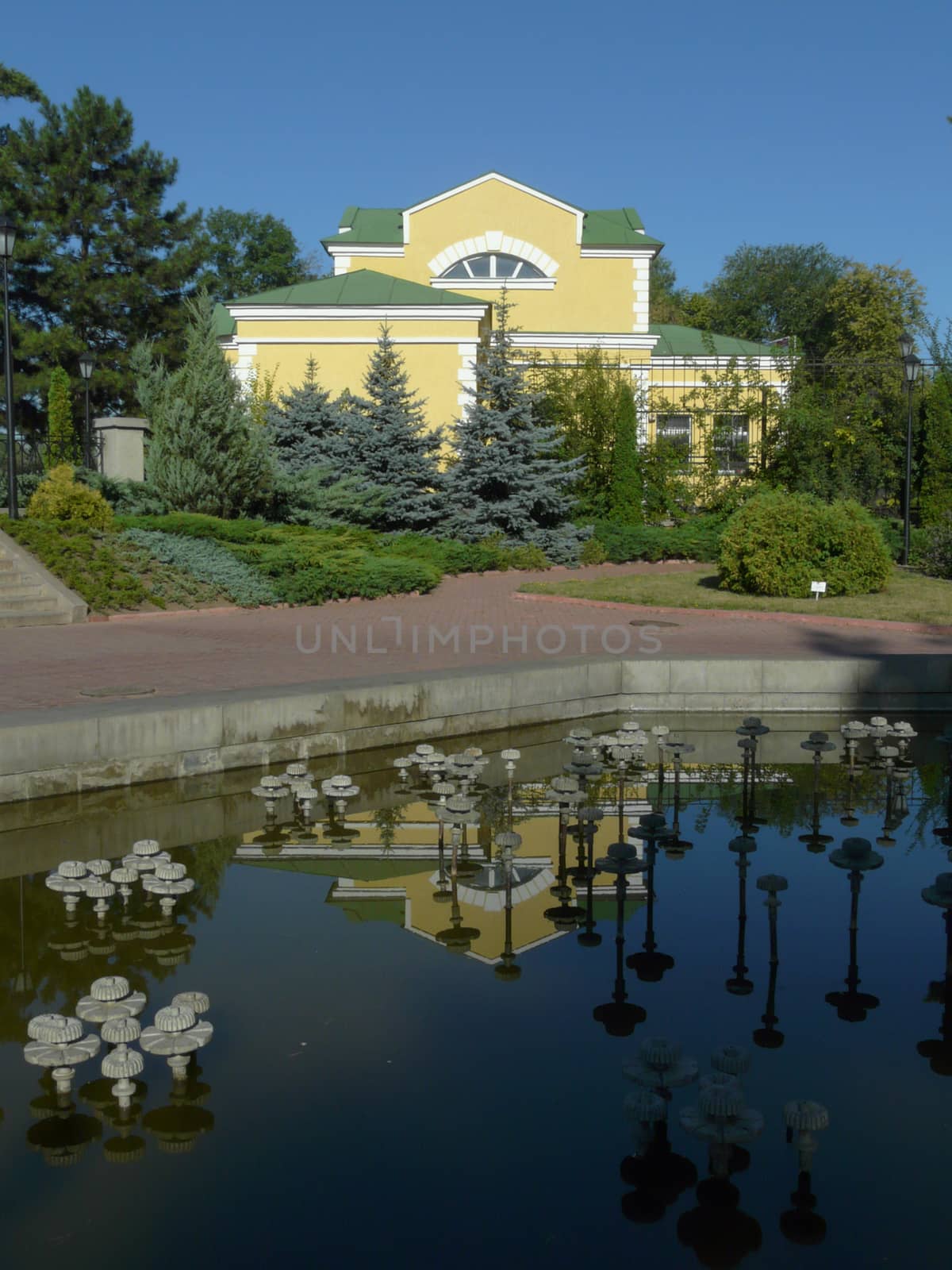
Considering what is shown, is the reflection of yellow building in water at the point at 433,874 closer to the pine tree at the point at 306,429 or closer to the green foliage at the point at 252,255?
the pine tree at the point at 306,429

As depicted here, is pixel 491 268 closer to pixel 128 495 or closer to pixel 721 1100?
pixel 128 495

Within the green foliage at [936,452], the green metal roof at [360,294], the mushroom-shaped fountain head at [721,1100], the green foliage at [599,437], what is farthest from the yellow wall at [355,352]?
the mushroom-shaped fountain head at [721,1100]

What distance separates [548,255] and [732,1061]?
104ft

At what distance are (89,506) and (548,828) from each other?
1228 cm

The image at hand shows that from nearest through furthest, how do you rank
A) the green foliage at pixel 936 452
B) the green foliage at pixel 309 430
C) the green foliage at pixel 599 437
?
the green foliage at pixel 936 452, the green foliage at pixel 309 430, the green foliage at pixel 599 437

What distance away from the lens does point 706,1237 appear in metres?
3.38

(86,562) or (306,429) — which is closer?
(86,562)

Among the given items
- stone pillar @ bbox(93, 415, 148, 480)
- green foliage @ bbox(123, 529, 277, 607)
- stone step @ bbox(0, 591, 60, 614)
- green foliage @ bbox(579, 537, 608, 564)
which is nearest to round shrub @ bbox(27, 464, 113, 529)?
green foliage @ bbox(123, 529, 277, 607)

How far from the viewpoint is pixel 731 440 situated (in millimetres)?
27359

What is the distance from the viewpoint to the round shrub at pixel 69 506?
1723 cm

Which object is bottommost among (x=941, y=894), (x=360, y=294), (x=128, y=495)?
(x=941, y=894)

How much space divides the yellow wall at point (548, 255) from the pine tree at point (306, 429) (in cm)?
1036

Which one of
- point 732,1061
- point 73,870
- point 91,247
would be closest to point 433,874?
point 73,870

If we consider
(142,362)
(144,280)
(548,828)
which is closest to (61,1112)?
(548,828)
